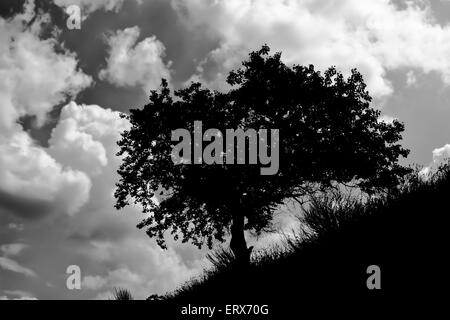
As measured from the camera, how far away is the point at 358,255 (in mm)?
3756

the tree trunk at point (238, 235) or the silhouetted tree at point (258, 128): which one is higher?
the silhouetted tree at point (258, 128)

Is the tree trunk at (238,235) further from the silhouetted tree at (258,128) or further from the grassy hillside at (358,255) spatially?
the grassy hillside at (358,255)

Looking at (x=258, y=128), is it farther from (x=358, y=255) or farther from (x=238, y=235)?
(x=358, y=255)

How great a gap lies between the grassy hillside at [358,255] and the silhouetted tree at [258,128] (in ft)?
51.7

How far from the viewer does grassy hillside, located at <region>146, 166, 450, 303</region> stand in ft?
10.3

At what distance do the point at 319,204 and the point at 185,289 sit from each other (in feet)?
10.9

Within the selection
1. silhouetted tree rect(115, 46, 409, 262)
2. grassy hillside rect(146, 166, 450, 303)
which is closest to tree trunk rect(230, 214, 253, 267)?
silhouetted tree rect(115, 46, 409, 262)

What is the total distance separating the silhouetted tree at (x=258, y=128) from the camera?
844 inches

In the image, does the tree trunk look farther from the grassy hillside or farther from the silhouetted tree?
the grassy hillside

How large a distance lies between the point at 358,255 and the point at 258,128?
60.0ft

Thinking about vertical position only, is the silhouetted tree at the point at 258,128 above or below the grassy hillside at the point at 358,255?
above

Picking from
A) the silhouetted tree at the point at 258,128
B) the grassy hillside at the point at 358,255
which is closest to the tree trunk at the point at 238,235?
the silhouetted tree at the point at 258,128

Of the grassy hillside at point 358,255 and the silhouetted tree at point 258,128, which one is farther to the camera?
the silhouetted tree at point 258,128
